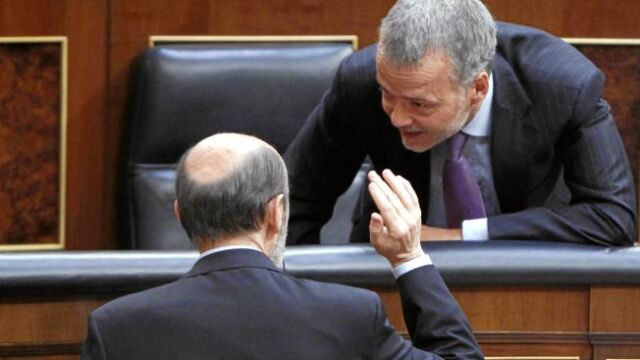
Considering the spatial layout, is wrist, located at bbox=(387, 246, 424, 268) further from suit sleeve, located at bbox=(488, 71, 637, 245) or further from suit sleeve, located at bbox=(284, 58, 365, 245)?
suit sleeve, located at bbox=(284, 58, 365, 245)

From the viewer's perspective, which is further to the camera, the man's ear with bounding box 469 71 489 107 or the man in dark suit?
the man's ear with bounding box 469 71 489 107

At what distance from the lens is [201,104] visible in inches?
114

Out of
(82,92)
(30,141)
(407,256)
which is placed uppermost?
(407,256)

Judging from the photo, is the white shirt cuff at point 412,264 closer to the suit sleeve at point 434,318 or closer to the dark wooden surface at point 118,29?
the suit sleeve at point 434,318

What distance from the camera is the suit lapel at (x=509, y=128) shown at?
2.40 metres

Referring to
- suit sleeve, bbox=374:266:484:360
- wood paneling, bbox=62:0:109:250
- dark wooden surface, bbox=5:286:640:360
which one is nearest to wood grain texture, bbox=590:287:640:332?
dark wooden surface, bbox=5:286:640:360

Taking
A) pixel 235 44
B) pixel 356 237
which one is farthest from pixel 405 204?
pixel 235 44

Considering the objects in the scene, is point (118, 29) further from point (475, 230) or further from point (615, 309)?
point (615, 309)

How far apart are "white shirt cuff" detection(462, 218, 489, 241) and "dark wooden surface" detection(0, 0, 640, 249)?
3.13 feet

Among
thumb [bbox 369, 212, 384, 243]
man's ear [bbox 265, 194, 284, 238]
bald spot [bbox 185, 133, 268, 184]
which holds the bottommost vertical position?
thumb [bbox 369, 212, 384, 243]

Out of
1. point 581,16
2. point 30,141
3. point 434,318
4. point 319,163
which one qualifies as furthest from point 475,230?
point 30,141

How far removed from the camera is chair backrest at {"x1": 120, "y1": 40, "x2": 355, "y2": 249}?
2.90m

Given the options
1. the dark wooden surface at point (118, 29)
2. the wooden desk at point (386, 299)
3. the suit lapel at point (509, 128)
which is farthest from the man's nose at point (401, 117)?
the dark wooden surface at point (118, 29)

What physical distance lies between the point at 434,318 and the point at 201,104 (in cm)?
126
